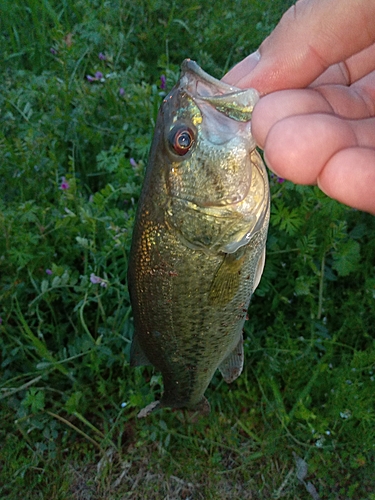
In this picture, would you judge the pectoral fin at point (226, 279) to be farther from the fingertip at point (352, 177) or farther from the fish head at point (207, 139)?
the fingertip at point (352, 177)

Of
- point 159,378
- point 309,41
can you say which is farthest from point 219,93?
point 159,378

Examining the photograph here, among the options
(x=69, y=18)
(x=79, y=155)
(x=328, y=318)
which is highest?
(x=69, y=18)

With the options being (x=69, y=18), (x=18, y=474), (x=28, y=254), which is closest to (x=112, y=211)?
(x=28, y=254)

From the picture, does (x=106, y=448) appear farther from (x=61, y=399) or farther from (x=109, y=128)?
(x=109, y=128)

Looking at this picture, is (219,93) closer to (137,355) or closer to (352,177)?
(352,177)

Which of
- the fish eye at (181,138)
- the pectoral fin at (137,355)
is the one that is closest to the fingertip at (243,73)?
the fish eye at (181,138)

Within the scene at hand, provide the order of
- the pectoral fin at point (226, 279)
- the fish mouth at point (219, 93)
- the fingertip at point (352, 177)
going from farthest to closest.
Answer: the pectoral fin at point (226, 279), the fish mouth at point (219, 93), the fingertip at point (352, 177)
